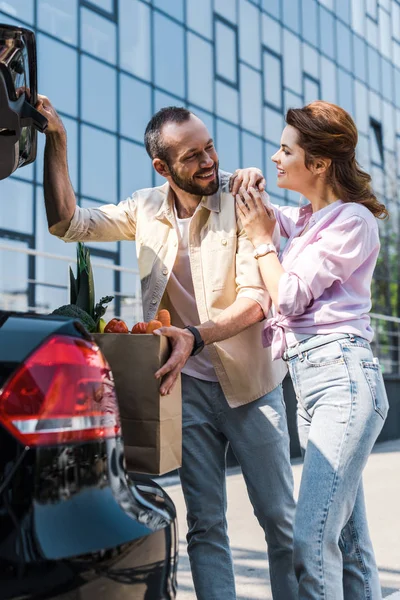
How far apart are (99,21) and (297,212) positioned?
17.2 meters

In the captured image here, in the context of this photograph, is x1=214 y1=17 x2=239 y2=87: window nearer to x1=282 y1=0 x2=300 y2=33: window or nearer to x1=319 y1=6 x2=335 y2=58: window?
x1=282 y1=0 x2=300 y2=33: window

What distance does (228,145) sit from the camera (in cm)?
2345

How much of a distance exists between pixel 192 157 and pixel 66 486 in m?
1.79

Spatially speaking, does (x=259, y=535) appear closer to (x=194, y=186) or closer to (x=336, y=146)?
(x=194, y=186)

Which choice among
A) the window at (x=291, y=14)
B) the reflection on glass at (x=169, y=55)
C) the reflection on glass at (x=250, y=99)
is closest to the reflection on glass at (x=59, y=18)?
the reflection on glass at (x=169, y=55)

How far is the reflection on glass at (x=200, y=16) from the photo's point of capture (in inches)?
878

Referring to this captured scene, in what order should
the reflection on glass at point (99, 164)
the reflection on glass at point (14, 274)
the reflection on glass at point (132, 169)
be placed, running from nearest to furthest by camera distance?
the reflection on glass at point (14, 274) → the reflection on glass at point (99, 164) → the reflection on glass at point (132, 169)

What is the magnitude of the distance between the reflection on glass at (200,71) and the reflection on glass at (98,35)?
3120 mm

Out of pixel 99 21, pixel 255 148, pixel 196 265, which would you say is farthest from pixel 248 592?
pixel 255 148

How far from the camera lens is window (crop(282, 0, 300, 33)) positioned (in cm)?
2769

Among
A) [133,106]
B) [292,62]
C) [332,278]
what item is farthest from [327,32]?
[332,278]

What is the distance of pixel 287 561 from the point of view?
2959mm

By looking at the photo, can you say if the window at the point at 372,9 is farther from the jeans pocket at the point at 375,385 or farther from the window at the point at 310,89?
the jeans pocket at the point at 375,385

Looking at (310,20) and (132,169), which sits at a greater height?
(310,20)
